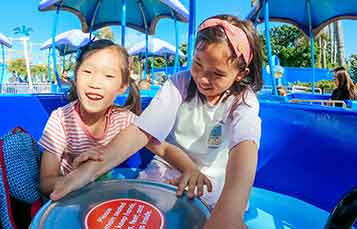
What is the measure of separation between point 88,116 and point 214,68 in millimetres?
539

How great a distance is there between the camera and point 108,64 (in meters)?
1.26

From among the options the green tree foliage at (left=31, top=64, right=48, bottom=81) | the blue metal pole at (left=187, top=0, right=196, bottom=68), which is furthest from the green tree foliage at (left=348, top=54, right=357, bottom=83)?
the green tree foliage at (left=31, top=64, right=48, bottom=81)

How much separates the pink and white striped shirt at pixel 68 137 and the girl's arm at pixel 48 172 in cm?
2

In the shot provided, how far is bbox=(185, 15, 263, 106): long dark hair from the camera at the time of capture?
3.43 feet

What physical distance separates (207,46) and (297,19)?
19.2 feet

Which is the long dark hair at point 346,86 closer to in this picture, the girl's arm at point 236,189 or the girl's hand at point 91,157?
the girl's arm at point 236,189

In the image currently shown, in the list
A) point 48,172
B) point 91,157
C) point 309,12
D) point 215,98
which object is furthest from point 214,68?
point 309,12

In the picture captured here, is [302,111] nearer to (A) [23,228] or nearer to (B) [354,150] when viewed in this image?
(B) [354,150]

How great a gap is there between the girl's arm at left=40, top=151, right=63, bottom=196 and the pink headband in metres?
0.65

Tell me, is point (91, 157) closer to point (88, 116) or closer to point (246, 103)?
point (88, 116)

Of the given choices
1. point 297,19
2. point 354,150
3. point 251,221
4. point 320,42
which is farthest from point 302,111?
point 320,42

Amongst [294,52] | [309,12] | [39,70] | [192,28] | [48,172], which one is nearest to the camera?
[48,172]

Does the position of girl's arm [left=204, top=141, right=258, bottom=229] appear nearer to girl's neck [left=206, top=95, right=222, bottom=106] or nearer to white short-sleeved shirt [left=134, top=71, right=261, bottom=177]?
white short-sleeved shirt [left=134, top=71, right=261, bottom=177]

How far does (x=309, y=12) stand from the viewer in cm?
591
